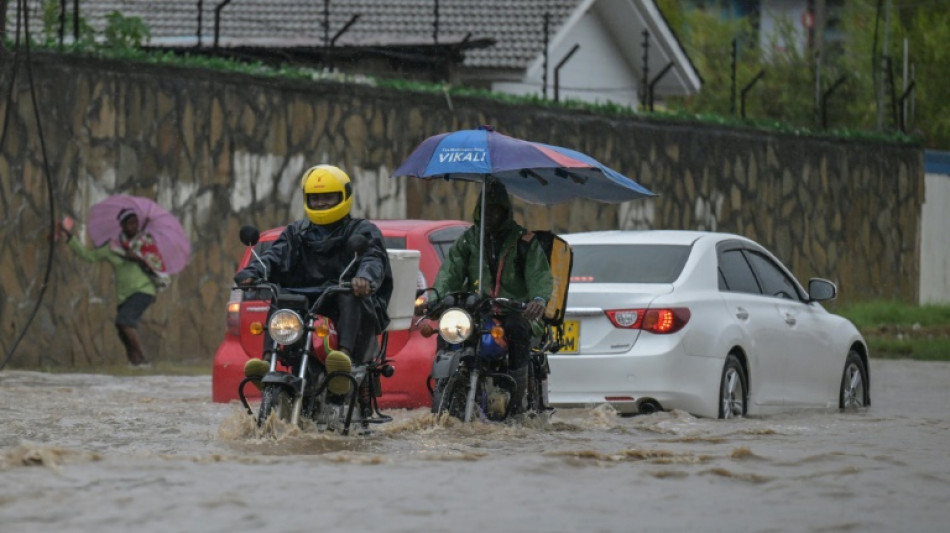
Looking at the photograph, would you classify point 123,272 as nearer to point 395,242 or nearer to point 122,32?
point 122,32

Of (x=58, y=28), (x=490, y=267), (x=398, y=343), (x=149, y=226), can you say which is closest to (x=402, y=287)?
(x=490, y=267)

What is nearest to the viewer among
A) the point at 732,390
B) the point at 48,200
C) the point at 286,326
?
the point at 286,326

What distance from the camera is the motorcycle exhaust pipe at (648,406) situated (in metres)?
13.8

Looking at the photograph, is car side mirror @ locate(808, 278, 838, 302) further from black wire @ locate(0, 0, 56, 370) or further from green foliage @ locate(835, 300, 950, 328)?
green foliage @ locate(835, 300, 950, 328)

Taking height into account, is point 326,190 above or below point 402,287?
above

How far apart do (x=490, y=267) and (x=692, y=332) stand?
196 centimetres

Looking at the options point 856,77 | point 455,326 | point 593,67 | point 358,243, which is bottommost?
point 455,326

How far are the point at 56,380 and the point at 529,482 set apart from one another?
9330 mm

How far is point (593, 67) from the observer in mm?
37531

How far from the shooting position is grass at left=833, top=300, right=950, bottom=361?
80.1 feet

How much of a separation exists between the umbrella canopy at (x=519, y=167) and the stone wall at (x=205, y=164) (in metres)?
6.66

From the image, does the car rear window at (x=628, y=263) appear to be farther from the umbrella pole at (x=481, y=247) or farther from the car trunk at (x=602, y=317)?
the umbrella pole at (x=481, y=247)

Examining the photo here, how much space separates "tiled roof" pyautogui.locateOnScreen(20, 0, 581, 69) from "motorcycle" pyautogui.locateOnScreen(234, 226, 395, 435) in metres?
21.3

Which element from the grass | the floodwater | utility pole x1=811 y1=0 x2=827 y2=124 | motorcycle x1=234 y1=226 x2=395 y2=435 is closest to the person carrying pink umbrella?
the floodwater
